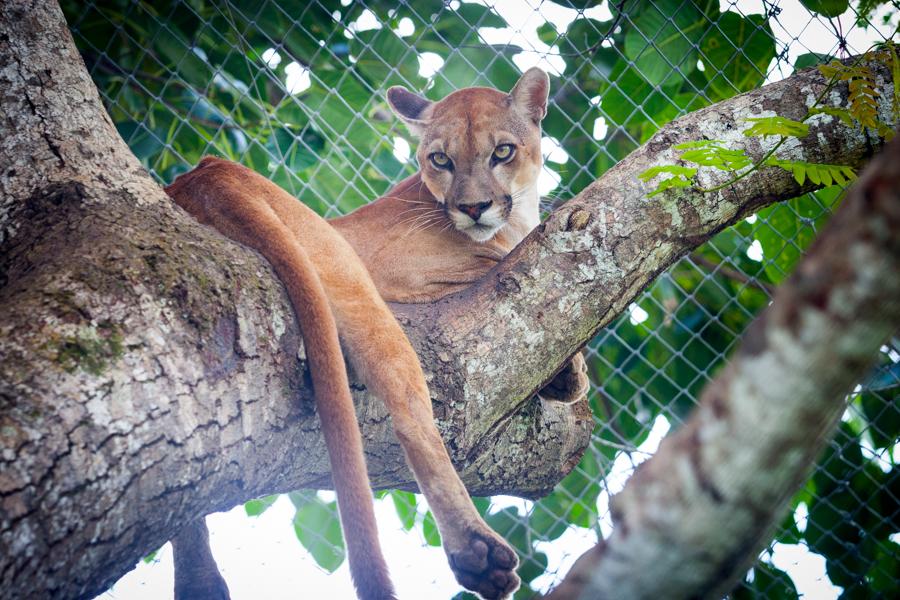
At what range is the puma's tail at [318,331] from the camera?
147 centimetres

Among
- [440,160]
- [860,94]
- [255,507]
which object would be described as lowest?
[255,507]

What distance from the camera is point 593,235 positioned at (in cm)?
208

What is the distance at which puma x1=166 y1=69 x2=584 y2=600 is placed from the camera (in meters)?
1.56

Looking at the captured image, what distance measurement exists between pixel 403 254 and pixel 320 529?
133 centimetres

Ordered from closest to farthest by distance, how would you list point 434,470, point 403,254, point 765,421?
point 765,421, point 434,470, point 403,254

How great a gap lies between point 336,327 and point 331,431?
30cm

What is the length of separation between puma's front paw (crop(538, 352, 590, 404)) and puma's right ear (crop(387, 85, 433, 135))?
3.64 ft

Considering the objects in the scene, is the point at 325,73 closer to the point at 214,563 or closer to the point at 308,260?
the point at 308,260

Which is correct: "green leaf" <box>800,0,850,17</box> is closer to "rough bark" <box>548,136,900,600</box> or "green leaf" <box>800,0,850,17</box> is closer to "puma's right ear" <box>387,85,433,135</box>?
"puma's right ear" <box>387,85,433,135</box>

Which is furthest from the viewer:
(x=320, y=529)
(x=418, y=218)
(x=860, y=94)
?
(x=320, y=529)

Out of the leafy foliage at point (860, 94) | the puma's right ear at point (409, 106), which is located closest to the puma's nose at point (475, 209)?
the puma's right ear at point (409, 106)

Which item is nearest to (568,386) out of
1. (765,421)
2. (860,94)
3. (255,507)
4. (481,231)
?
(481,231)

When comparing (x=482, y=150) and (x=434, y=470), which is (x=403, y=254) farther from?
(x=434, y=470)

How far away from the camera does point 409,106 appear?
2922mm
